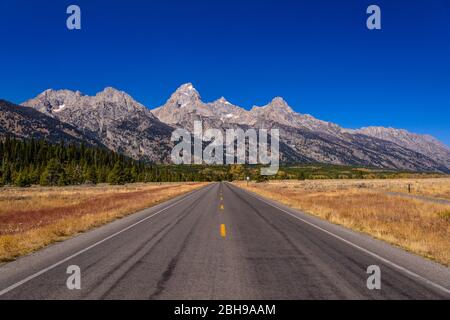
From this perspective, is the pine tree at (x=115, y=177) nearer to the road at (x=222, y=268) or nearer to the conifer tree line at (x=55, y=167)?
the conifer tree line at (x=55, y=167)

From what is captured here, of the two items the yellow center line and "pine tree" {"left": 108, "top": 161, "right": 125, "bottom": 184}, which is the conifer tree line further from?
the yellow center line

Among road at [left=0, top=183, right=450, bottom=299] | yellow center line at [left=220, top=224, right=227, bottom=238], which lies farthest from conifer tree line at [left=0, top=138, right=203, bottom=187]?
road at [left=0, top=183, right=450, bottom=299]

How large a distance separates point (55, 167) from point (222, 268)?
321 ft

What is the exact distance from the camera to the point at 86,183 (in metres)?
109

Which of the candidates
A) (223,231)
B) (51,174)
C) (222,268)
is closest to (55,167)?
(51,174)

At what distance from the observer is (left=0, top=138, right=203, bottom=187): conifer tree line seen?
9256cm

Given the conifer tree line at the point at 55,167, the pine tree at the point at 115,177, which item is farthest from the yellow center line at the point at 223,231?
the pine tree at the point at 115,177

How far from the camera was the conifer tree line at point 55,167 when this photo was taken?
92562 mm

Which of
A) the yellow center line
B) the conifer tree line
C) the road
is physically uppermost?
the conifer tree line

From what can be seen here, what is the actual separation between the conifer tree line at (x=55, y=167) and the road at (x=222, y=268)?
8954cm

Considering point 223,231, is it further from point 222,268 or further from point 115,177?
point 115,177

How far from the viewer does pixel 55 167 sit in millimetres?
95250

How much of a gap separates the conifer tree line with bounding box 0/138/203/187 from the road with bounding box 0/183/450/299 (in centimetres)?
8954
